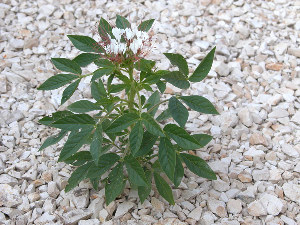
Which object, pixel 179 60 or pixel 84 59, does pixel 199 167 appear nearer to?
pixel 179 60

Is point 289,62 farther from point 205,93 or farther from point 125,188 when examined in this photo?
point 125,188

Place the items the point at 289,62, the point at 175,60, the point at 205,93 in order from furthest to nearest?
the point at 289,62 < the point at 205,93 < the point at 175,60

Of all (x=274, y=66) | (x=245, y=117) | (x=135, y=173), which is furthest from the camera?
(x=274, y=66)

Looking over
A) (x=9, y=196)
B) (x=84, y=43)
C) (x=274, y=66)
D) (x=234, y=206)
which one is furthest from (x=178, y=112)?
(x=274, y=66)

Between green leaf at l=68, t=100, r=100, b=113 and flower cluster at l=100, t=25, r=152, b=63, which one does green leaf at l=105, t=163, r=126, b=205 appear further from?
flower cluster at l=100, t=25, r=152, b=63

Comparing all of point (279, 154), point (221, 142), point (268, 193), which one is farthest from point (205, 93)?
point (268, 193)

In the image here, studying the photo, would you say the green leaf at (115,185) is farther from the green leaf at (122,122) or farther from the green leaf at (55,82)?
the green leaf at (55,82)
